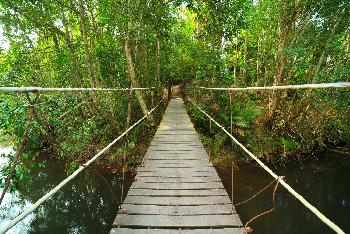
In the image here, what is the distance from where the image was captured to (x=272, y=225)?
273 inches

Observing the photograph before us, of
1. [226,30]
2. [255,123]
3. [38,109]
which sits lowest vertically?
[255,123]

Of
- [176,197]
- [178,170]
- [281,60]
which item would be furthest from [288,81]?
[176,197]

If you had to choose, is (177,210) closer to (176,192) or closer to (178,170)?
(176,192)

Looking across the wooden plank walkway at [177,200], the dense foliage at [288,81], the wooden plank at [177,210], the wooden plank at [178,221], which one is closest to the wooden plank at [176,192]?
the wooden plank walkway at [177,200]

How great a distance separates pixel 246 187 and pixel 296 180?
68.9 inches

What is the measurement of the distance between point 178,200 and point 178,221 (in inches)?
19.7

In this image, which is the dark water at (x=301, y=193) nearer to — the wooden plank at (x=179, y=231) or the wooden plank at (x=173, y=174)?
the wooden plank at (x=173, y=174)

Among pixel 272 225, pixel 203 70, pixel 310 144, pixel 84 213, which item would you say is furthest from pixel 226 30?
pixel 84 213

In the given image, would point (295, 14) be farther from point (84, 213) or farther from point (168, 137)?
point (84, 213)

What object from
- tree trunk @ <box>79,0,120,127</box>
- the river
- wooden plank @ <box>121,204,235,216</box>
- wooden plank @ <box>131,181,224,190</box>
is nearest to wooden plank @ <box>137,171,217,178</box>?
wooden plank @ <box>131,181,224,190</box>

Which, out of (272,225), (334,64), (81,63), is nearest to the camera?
(272,225)

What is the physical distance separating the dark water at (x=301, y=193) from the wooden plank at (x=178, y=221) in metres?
4.20

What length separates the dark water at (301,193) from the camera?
699 cm

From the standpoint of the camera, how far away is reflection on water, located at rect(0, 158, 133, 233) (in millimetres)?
7168
